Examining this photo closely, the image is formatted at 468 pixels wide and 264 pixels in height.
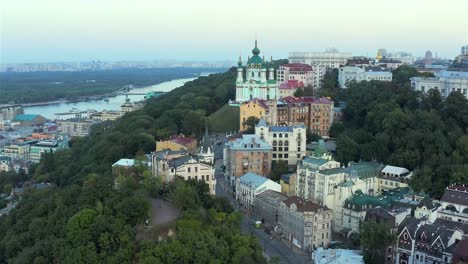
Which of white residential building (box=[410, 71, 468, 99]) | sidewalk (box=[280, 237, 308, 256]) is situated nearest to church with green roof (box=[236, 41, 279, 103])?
white residential building (box=[410, 71, 468, 99])

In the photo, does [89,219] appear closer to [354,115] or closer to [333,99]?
[354,115]

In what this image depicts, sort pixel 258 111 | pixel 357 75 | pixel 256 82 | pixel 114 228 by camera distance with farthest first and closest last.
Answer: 1. pixel 357 75
2. pixel 256 82
3. pixel 258 111
4. pixel 114 228

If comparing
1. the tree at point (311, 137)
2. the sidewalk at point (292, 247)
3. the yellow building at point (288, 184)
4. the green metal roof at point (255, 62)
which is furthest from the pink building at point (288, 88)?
the sidewalk at point (292, 247)

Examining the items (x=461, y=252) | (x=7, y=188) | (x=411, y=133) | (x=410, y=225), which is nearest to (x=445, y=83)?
(x=411, y=133)

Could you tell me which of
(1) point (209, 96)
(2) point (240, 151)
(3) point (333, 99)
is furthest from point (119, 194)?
(1) point (209, 96)

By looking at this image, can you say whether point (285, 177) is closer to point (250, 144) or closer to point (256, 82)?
point (250, 144)

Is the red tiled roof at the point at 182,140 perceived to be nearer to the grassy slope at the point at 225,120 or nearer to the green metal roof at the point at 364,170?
the grassy slope at the point at 225,120

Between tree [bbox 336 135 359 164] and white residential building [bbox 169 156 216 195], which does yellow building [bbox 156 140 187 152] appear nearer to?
white residential building [bbox 169 156 216 195]
